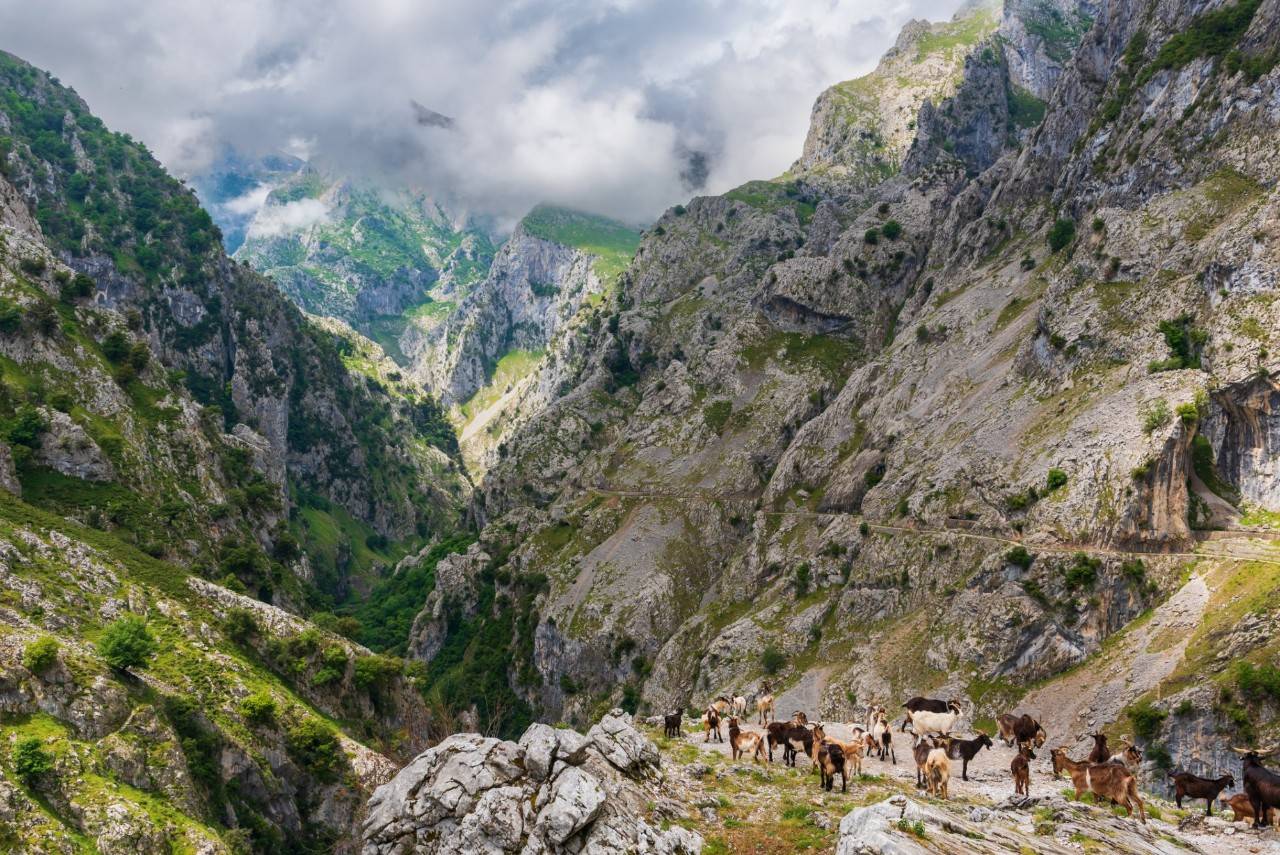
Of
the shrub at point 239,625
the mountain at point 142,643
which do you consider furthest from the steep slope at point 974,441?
the shrub at point 239,625

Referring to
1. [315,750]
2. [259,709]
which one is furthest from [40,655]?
[315,750]

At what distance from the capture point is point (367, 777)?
67.8 m

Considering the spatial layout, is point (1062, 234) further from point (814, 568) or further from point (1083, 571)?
point (1083, 571)

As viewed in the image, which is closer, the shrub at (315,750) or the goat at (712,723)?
the goat at (712,723)

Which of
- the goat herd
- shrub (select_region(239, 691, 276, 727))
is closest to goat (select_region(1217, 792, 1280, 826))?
the goat herd

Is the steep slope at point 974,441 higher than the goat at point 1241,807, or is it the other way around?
the steep slope at point 974,441

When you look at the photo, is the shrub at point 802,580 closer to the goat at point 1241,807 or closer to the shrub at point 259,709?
the shrub at point 259,709

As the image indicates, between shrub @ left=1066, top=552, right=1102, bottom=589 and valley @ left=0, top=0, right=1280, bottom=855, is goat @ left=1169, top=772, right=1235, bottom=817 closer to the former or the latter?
valley @ left=0, top=0, right=1280, bottom=855

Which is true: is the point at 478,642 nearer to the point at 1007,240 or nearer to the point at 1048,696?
the point at 1048,696

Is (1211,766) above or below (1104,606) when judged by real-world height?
below

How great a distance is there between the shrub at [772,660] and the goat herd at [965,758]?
5357 centimetres

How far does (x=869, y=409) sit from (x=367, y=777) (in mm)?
101472

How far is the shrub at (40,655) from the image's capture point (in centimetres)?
5000

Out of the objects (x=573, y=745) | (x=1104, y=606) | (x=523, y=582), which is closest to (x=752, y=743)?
(x=573, y=745)
